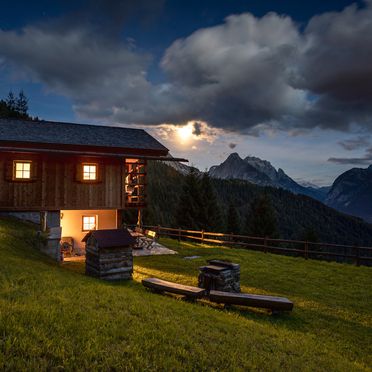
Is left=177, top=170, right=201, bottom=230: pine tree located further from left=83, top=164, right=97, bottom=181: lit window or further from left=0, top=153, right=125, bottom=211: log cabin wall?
left=83, top=164, right=97, bottom=181: lit window

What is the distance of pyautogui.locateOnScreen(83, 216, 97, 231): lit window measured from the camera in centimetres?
1992

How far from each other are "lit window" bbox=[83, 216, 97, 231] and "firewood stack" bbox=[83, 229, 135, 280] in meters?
7.93

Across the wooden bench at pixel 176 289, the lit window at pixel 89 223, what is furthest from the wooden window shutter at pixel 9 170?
the wooden bench at pixel 176 289

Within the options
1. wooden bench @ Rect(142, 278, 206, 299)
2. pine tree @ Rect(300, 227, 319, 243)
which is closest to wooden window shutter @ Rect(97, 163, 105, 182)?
wooden bench @ Rect(142, 278, 206, 299)

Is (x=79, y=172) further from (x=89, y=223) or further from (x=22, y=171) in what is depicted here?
(x=89, y=223)

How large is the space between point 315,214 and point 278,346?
170598mm

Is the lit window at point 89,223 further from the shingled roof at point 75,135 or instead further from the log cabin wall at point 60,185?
the shingled roof at point 75,135

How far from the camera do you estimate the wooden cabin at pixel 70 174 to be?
682 inches

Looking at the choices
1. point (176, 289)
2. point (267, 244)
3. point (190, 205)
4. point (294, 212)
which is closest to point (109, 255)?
point (176, 289)

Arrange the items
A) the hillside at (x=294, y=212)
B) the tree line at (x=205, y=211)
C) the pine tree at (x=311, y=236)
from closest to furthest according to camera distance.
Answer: the tree line at (x=205, y=211)
the pine tree at (x=311, y=236)
the hillside at (x=294, y=212)

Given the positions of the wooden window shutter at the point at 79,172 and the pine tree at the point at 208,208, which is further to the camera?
the pine tree at the point at 208,208

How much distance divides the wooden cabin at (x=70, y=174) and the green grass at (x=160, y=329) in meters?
6.36

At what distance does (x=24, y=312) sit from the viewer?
17.5ft

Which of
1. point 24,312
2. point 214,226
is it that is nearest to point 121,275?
point 24,312
